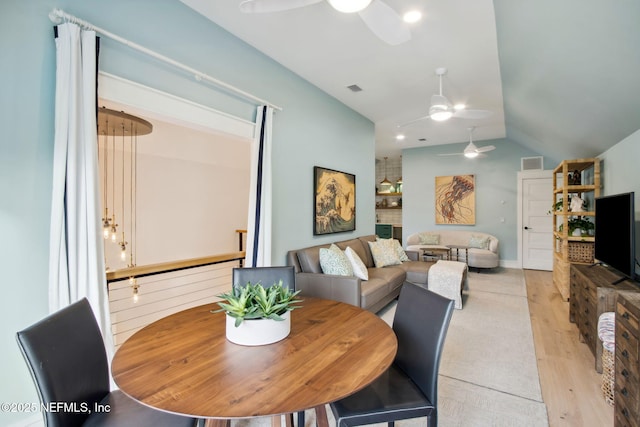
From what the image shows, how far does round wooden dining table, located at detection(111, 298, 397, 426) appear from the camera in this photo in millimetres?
979

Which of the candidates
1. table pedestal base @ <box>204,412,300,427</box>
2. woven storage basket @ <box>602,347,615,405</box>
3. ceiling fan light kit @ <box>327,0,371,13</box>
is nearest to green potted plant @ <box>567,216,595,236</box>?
woven storage basket @ <box>602,347,615,405</box>

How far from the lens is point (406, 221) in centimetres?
808

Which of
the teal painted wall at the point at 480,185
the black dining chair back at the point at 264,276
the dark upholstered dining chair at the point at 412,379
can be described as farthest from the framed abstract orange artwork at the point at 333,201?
the teal painted wall at the point at 480,185

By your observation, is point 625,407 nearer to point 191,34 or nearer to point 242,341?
point 242,341

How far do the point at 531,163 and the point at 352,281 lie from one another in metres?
5.83

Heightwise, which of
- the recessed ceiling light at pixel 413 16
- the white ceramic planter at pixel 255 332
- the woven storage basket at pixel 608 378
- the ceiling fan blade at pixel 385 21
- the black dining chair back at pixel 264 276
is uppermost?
the recessed ceiling light at pixel 413 16

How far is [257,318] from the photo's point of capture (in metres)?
1.37

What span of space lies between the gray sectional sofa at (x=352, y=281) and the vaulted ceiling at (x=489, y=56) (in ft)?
7.24

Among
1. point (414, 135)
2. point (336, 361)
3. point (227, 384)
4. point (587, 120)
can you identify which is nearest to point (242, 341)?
point (227, 384)

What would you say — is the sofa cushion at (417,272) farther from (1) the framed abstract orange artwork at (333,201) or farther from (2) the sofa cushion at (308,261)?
(2) the sofa cushion at (308,261)

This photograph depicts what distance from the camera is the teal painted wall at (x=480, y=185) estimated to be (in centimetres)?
686

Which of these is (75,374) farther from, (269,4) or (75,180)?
(269,4)

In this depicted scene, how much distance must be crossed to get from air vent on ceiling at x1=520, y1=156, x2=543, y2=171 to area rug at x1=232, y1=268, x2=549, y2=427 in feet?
12.2

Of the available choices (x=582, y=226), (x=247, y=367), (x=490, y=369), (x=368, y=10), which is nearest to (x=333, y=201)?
(x=490, y=369)
